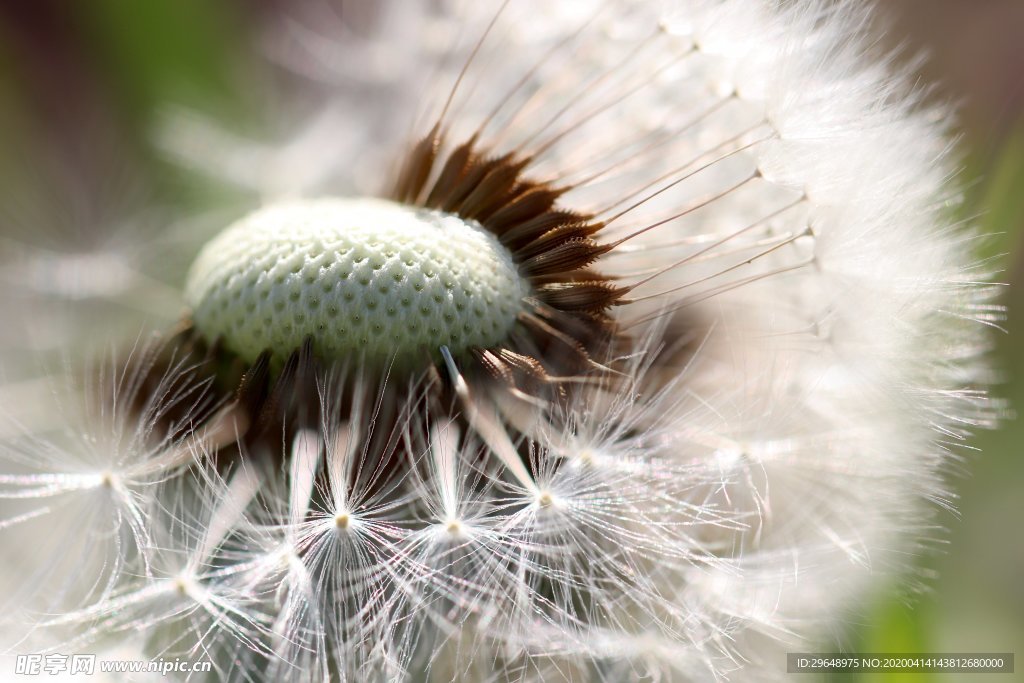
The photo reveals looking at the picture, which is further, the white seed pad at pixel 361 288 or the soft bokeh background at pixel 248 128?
the soft bokeh background at pixel 248 128

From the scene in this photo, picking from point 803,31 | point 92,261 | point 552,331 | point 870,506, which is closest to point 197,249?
point 92,261

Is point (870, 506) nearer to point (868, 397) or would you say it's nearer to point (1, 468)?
point (868, 397)

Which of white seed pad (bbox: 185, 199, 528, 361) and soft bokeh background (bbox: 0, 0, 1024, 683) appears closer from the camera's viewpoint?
white seed pad (bbox: 185, 199, 528, 361)

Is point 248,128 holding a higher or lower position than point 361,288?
higher
